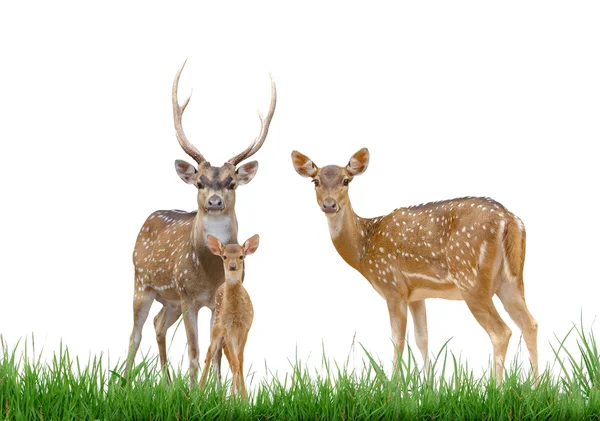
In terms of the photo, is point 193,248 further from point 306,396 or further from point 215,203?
point 306,396

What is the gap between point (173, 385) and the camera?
7301 mm

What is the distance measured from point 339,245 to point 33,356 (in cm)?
240

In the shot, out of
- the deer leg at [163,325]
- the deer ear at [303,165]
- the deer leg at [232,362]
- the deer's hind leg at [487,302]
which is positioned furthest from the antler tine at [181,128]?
the deer's hind leg at [487,302]

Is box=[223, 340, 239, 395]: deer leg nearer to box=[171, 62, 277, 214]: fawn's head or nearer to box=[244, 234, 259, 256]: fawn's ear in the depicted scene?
box=[244, 234, 259, 256]: fawn's ear

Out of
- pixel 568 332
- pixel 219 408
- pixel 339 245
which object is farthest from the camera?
pixel 339 245

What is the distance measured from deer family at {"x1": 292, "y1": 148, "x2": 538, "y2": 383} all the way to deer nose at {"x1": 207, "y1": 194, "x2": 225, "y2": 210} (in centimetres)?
77

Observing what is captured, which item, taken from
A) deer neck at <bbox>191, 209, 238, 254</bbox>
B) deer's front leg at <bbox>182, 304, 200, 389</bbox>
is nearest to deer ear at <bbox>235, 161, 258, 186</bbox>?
deer neck at <bbox>191, 209, 238, 254</bbox>

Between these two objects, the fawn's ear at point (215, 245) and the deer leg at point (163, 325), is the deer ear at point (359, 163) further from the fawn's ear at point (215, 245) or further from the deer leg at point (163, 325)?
the deer leg at point (163, 325)

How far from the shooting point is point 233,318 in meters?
7.59

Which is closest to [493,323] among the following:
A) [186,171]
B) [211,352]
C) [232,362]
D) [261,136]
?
[232,362]

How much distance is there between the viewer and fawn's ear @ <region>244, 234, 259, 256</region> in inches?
307

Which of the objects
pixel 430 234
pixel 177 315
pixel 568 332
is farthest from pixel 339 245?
pixel 568 332

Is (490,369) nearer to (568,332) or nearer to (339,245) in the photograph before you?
(568,332)

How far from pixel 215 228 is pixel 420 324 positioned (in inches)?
66.6
